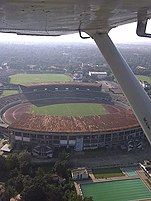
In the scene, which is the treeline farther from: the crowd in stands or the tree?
the crowd in stands


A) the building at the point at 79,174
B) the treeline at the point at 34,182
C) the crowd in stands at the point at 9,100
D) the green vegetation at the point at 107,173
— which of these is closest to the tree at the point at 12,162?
the treeline at the point at 34,182

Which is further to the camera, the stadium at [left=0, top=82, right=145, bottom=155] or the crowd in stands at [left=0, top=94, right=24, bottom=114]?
the crowd in stands at [left=0, top=94, right=24, bottom=114]

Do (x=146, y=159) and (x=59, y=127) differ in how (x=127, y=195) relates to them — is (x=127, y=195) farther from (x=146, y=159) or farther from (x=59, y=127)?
(x=59, y=127)

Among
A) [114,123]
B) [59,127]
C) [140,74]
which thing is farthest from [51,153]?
[140,74]

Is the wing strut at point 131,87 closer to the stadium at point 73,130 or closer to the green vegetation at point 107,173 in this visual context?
the green vegetation at point 107,173

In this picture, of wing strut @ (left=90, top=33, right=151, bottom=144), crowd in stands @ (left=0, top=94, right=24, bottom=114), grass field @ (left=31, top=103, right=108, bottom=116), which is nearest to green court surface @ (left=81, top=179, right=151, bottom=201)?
wing strut @ (left=90, top=33, right=151, bottom=144)

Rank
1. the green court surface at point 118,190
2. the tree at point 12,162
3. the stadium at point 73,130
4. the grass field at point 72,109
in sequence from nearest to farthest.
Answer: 1. the green court surface at point 118,190
2. the tree at point 12,162
3. the stadium at point 73,130
4. the grass field at point 72,109
